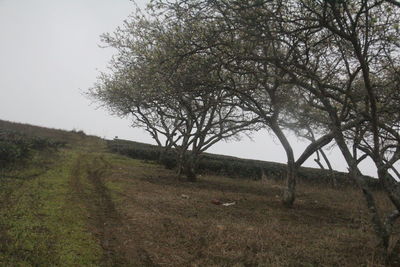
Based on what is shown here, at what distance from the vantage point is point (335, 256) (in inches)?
269

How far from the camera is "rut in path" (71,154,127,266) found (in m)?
6.49

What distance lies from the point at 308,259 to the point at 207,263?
207cm

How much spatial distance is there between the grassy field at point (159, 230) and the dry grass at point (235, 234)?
21 mm

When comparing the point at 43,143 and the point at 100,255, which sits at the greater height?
the point at 43,143

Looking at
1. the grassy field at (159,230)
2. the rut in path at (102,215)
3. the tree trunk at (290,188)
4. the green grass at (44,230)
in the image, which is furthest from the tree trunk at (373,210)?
the tree trunk at (290,188)

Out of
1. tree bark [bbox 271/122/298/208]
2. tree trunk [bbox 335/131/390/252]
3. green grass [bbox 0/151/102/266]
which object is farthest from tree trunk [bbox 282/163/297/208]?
green grass [bbox 0/151/102/266]

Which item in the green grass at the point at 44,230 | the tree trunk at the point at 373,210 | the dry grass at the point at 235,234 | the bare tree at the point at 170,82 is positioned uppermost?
the bare tree at the point at 170,82

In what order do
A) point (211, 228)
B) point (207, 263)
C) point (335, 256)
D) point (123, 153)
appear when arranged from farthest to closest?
point (123, 153)
point (211, 228)
point (335, 256)
point (207, 263)

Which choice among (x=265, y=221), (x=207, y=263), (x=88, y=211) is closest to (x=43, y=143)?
(x=88, y=211)

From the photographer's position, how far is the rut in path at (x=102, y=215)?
21.3 feet

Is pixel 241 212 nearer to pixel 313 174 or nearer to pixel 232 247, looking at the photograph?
pixel 232 247

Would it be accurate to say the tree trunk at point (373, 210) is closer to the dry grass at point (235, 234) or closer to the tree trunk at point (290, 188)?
the dry grass at point (235, 234)

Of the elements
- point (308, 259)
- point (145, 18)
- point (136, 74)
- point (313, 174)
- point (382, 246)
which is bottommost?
point (308, 259)

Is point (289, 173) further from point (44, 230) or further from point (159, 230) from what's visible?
point (44, 230)
